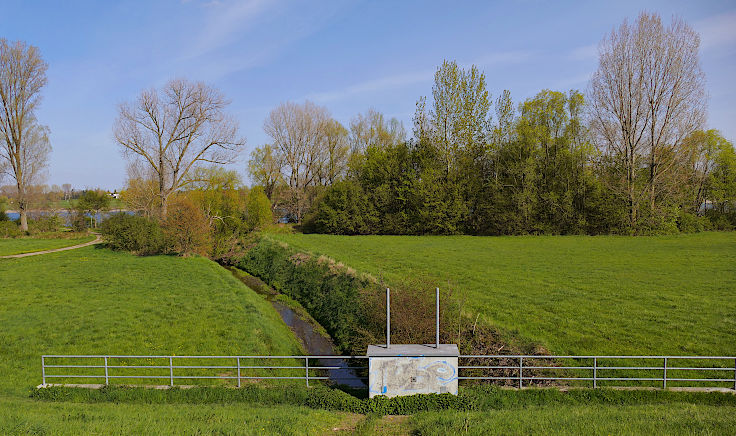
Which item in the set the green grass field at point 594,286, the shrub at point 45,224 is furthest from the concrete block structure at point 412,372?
the shrub at point 45,224

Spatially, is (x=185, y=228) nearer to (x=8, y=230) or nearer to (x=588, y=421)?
(x=8, y=230)

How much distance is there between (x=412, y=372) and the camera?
12.4m

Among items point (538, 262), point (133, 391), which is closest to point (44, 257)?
point (133, 391)

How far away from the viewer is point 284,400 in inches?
505

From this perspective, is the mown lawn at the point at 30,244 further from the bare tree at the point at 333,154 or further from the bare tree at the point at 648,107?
the bare tree at the point at 648,107

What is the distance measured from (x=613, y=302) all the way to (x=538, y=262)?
1158cm

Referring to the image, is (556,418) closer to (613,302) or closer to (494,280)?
(613,302)

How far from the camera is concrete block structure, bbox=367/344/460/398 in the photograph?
12391mm

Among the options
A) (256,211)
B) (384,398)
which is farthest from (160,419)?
(256,211)

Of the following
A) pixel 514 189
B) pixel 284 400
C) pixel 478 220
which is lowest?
pixel 284 400

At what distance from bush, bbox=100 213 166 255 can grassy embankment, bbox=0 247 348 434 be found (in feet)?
15.6

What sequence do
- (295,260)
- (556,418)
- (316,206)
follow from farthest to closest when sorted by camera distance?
1. (316,206)
2. (295,260)
3. (556,418)

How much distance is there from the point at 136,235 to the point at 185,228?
5805 mm

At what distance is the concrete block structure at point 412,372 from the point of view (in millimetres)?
12391
